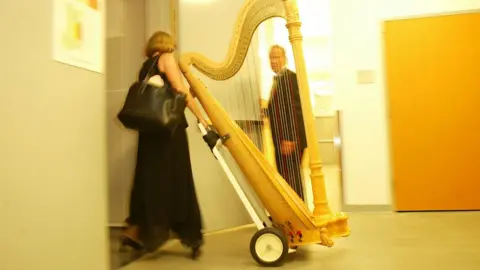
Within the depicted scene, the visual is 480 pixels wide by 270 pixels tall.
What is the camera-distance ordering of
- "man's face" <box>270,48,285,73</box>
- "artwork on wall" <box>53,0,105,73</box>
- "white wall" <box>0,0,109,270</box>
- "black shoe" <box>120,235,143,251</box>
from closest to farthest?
"white wall" <box>0,0,109,270</box> → "artwork on wall" <box>53,0,105,73</box> → "black shoe" <box>120,235,143,251</box> → "man's face" <box>270,48,285,73</box>

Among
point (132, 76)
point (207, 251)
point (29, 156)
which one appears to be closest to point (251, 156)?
point (207, 251)

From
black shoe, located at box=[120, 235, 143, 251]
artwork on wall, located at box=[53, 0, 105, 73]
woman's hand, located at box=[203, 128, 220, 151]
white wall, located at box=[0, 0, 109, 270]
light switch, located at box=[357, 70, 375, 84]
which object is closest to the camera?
white wall, located at box=[0, 0, 109, 270]

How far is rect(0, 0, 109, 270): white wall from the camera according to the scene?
1235 mm

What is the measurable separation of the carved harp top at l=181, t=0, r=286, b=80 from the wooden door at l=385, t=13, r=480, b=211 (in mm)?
2113

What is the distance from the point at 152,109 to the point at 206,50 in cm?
128

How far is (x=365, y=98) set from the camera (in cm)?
390

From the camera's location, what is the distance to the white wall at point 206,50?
3.08 meters

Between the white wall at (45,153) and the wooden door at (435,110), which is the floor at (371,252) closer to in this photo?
the wooden door at (435,110)

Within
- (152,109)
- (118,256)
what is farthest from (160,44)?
(118,256)

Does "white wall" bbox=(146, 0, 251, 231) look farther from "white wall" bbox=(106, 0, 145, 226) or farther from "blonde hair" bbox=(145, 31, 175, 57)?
"blonde hair" bbox=(145, 31, 175, 57)

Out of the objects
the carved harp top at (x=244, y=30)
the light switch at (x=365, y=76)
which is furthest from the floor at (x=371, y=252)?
the light switch at (x=365, y=76)

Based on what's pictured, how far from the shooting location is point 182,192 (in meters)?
2.35

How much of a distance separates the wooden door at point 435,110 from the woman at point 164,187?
2.24 meters

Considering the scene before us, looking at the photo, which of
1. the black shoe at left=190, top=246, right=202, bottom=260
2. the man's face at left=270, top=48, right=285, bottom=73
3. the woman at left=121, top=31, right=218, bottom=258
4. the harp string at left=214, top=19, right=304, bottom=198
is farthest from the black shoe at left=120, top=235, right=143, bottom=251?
the man's face at left=270, top=48, right=285, bottom=73
